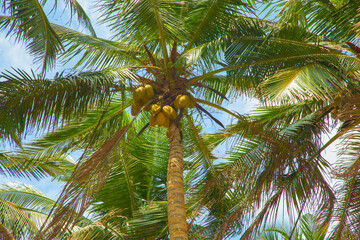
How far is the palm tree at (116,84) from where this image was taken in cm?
528

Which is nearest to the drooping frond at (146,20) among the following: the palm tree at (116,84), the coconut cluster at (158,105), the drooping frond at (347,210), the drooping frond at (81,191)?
the palm tree at (116,84)

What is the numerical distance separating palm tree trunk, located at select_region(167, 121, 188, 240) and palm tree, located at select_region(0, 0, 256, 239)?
13mm

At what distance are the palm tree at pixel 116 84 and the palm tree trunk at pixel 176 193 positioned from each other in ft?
0.04

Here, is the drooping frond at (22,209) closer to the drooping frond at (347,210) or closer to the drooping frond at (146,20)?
the drooping frond at (146,20)

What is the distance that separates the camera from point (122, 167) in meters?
8.60

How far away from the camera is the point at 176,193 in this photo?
5590mm

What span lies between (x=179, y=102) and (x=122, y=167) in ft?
11.1

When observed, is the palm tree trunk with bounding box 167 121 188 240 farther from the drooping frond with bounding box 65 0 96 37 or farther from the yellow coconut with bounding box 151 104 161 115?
the drooping frond with bounding box 65 0 96 37

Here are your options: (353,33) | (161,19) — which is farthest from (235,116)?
(353,33)

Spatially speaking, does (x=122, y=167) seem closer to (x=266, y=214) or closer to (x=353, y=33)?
(x=266, y=214)

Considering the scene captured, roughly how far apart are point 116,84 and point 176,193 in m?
1.69

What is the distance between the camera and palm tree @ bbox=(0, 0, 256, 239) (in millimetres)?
5281

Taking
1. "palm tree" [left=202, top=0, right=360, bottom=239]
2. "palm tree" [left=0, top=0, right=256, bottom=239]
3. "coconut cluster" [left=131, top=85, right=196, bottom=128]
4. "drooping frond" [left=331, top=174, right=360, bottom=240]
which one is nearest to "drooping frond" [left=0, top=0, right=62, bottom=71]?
"palm tree" [left=0, top=0, right=256, bottom=239]

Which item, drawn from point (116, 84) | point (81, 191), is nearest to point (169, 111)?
point (116, 84)
